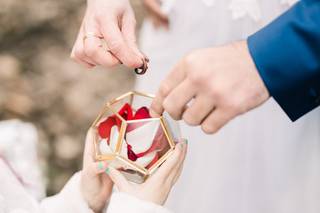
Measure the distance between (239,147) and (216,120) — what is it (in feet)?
1.80

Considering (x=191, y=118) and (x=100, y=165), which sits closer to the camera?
(x=191, y=118)

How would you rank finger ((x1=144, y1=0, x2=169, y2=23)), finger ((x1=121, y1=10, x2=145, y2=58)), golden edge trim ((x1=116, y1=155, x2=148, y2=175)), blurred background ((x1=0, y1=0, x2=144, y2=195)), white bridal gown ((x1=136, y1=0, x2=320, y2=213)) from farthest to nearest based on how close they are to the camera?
blurred background ((x1=0, y1=0, x2=144, y2=195)) → finger ((x1=144, y1=0, x2=169, y2=23)) → white bridal gown ((x1=136, y1=0, x2=320, y2=213)) → finger ((x1=121, y1=10, x2=145, y2=58)) → golden edge trim ((x1=116, y1=155, x2=148, y2=175))

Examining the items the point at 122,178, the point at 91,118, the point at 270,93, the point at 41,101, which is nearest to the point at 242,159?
the point at 122,178

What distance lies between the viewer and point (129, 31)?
1140 mm

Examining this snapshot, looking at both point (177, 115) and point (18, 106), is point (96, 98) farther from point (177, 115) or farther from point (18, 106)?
point (177, 115)

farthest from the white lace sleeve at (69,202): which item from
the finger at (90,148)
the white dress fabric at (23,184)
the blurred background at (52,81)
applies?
the blurred background at (52,81)

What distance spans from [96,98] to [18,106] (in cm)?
34

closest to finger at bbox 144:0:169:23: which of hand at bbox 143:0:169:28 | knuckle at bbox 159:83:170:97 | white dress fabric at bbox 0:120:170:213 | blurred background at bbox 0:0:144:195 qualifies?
hand at bbox 143:0:169:28

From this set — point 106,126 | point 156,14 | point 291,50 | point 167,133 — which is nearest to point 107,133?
point 106,126

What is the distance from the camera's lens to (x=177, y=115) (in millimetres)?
907

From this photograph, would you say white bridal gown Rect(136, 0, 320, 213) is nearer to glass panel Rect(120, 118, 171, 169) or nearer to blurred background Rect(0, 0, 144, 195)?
glass panel Rect(120, 118, 171, 169)

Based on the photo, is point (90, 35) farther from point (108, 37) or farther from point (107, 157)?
point (107, 157)

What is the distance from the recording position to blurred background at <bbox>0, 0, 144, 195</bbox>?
2332 mm

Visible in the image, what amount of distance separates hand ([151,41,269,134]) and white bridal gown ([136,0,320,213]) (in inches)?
16.8
